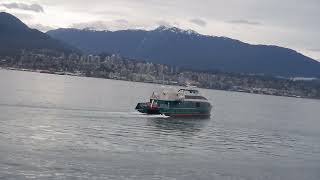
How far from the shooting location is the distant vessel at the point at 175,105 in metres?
98.6

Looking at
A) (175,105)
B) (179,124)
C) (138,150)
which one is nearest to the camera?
(138,150)

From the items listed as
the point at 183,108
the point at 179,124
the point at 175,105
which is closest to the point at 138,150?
the point at 179,124

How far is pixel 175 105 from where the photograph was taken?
101m

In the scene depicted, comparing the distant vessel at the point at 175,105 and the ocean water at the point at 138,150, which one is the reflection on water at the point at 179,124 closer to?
the ocean water at the point at 138,150

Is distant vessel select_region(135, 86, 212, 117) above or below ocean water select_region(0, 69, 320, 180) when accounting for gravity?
above

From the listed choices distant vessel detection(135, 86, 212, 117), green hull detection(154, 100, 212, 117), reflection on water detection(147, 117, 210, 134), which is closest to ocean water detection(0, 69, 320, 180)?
reflection on water detection(147, 117, 210, 134)

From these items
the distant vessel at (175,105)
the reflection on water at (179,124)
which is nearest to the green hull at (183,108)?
the distant vessel at (175,105)

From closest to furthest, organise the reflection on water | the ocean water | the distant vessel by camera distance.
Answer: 1. the ocean water
2. the reflection on water
3. the distant vessel

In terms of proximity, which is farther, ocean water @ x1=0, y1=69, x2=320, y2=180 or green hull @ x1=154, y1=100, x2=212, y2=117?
green hull @ x1=154, y1=100, x2=212, y2=117

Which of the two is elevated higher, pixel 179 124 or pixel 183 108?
pixel 183 108

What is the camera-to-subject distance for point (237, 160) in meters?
56.1

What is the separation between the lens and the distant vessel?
98.6m

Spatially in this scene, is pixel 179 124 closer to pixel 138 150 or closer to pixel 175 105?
pixel 175 105

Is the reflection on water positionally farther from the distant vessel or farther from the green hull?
the distant vessel
